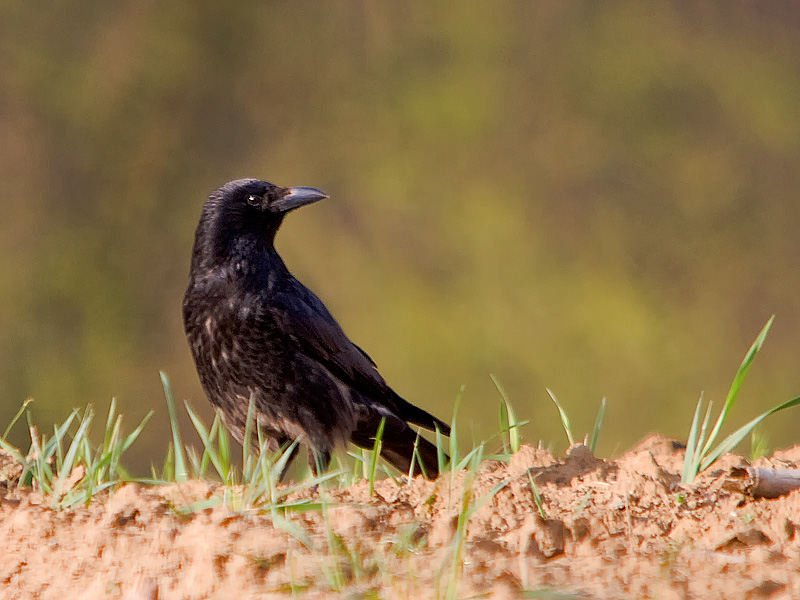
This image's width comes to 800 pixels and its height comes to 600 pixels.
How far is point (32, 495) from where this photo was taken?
2.60 m

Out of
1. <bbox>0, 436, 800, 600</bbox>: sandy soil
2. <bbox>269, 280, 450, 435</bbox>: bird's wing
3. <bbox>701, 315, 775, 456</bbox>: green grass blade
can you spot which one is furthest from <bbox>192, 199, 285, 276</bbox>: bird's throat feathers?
<bbox>701, 315, 775, 456</bbox>: green grass blade

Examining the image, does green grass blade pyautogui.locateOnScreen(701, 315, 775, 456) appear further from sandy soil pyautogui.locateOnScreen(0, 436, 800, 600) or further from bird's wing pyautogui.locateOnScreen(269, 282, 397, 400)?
bird's wing pyautogui.locateOnScreen(269, 282, 397, 400)

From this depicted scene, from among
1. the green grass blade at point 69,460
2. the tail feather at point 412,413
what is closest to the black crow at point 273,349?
the tail feather at point 412,413

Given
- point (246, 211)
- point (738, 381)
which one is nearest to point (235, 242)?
point (246, 211)

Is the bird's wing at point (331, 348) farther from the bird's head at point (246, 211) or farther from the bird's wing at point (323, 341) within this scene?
the bird's head at point (246, 211)

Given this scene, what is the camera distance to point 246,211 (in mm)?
4375

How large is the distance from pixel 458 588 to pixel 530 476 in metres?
0.57

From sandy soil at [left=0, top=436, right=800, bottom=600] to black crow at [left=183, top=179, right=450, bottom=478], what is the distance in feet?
5.18

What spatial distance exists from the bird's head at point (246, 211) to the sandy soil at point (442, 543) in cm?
202

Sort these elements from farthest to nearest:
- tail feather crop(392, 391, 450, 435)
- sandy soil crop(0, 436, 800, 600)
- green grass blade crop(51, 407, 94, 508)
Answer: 1. tail feather crop(392, 391, 450, 435)
2. green grass blade crop(51, 407, 94, 508)
3. sandy soil crop(0, 436, 800, 600)

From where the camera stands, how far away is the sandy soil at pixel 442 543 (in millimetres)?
1729

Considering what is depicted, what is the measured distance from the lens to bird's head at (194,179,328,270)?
14.1 ft

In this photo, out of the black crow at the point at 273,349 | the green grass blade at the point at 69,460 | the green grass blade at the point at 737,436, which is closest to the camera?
the green grass blade at the point at 737,436

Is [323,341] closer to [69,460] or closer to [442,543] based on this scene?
[69,460]
